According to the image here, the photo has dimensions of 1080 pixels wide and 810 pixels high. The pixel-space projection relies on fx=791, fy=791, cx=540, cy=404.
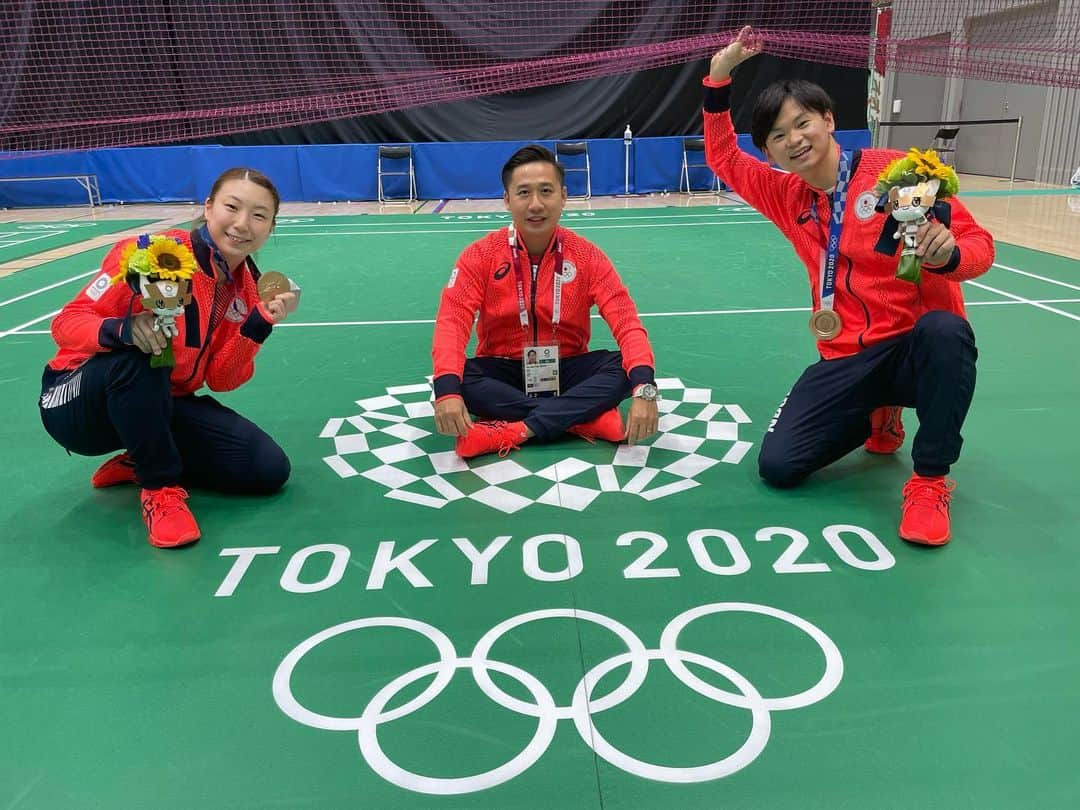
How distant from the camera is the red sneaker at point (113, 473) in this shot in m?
2.74

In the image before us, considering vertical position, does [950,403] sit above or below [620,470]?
above

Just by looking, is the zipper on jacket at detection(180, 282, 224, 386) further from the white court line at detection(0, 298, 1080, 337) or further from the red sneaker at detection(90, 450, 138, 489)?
the white court line at detection(0, 298, 1080, 337)

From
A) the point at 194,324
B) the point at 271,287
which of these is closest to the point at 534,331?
the point at 271,287

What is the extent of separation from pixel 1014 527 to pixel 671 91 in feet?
44.5

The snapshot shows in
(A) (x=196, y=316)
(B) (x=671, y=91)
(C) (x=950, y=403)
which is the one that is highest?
(B) (x=671, y=91)

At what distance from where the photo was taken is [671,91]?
1444cm

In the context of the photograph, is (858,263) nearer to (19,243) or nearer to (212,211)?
(212,211)

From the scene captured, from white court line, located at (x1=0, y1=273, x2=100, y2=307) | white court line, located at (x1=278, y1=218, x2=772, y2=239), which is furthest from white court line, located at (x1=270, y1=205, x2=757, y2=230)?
white court line, located at (x1=0, y1=273, x2=100, y2=307)

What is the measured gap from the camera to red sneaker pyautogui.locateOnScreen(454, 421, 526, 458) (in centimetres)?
294

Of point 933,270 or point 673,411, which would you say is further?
point 673,411

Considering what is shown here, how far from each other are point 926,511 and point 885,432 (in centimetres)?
67

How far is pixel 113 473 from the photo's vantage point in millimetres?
2746

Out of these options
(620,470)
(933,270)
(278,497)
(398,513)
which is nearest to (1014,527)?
(933,270)

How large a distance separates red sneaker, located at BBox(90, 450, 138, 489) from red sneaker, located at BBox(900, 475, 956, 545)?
252cm
